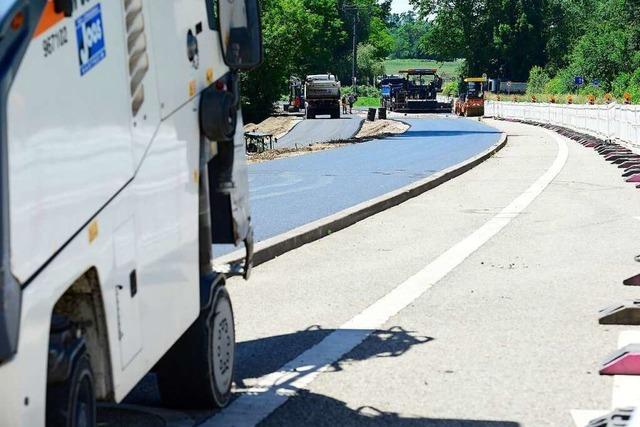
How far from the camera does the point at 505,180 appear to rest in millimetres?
23891

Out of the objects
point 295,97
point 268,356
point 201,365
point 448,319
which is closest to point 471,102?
point 295,97

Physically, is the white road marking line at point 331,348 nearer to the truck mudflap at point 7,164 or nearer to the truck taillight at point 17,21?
the truck mudflap at point 7,164

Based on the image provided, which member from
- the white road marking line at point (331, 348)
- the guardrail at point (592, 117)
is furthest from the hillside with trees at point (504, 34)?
the white road marking line at point (331, 348)

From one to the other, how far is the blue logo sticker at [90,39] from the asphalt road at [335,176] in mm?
8125

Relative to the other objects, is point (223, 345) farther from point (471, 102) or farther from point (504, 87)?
point (504, 87)

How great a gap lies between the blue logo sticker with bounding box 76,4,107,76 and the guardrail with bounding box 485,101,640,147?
26106mm

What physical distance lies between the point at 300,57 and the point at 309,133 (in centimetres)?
2605

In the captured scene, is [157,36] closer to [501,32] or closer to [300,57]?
[300,57]

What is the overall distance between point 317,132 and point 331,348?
189ft

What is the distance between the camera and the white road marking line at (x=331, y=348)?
20.9 feet

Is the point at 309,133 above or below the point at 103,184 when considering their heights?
below

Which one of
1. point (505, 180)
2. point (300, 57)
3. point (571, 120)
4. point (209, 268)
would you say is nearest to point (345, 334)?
point (209, 268)

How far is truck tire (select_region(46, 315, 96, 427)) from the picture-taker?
389 cm

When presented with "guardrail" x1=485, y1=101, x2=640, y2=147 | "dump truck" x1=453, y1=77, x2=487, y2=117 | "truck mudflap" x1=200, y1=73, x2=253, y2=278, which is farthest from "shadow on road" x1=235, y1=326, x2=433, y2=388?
"dump truck" x1=453, y1=77, x2=487, y2=117
